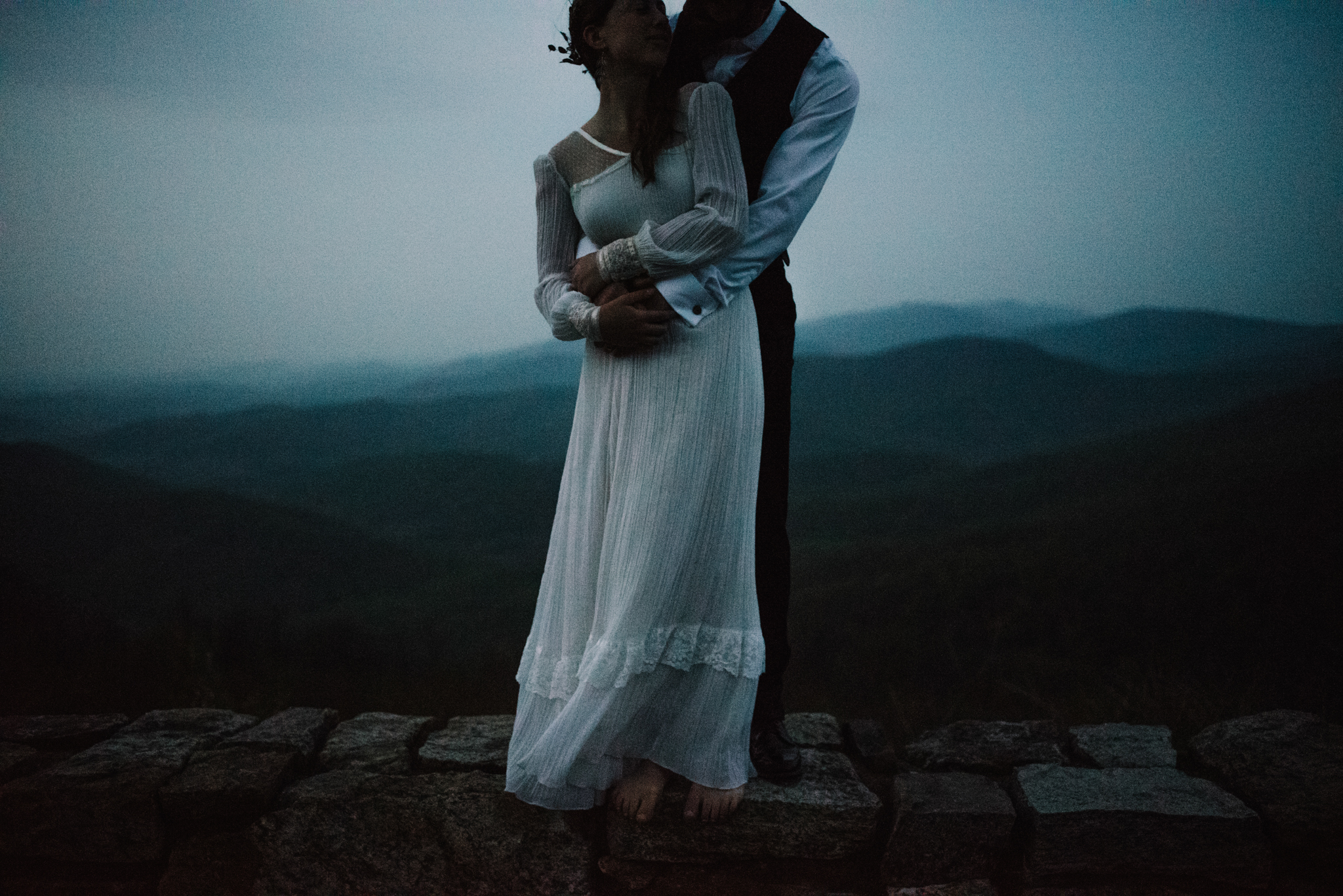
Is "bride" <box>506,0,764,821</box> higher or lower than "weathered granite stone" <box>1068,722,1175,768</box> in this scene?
higher

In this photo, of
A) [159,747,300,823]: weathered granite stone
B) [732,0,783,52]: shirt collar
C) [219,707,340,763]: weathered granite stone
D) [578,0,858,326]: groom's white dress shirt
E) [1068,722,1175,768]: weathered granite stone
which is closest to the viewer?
[578,0,858,326]: groom's white dress shirt

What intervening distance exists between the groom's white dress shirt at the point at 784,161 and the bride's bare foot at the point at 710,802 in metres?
1.05

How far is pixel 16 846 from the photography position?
2430 mm

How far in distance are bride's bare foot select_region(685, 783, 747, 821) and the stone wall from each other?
0.06 metres

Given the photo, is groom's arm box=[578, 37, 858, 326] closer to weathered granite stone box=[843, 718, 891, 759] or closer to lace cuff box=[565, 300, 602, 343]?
lace cuff box=[565, 300, 602, 343]

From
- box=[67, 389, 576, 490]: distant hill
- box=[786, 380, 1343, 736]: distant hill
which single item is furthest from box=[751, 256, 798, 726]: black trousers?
box=[67, 389, 576, 490]: distant hill

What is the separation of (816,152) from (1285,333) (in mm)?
3231

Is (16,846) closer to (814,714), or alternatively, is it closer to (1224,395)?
(814,714)

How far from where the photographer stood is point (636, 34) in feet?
6.02

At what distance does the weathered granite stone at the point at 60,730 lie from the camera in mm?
2812

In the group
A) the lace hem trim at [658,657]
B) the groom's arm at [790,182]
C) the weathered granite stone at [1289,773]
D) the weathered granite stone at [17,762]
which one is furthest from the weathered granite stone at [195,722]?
the weathered granite stone at [1289,773]

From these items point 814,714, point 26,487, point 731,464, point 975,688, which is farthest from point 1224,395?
point 26,487

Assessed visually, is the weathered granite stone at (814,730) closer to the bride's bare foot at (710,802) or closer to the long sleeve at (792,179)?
the bride's bare foot at (710,802)

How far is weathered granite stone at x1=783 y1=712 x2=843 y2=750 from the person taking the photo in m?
2.60
